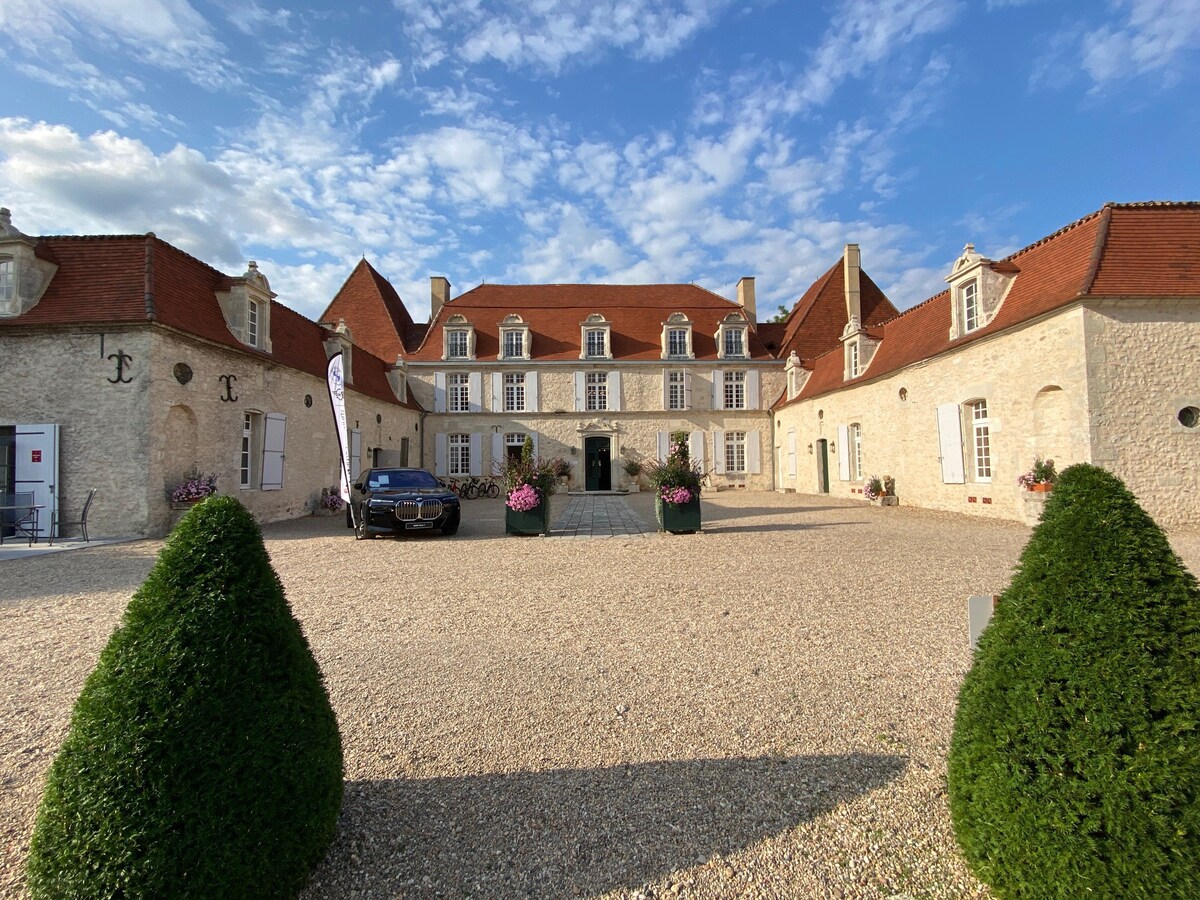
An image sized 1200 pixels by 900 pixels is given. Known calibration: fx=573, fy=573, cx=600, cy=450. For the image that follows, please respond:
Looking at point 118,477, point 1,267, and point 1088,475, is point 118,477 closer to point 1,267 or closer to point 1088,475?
point 1,267

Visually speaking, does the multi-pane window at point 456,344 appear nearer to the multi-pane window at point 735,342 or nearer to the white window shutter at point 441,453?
the white window shutter at point 441,453

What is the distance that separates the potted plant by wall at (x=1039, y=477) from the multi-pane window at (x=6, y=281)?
19448 millimetres

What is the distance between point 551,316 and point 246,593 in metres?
26.2

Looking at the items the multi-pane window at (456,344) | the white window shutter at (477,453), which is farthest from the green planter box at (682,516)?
the multi-pane window at (456,344)

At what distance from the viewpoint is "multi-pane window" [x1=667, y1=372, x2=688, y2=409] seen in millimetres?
25203

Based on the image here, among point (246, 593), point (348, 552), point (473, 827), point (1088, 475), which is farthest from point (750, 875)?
point (348, 552)

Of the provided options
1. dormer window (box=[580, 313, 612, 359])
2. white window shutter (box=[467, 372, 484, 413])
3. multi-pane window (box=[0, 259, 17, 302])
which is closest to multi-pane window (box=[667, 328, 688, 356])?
dormer window (box=[580, 313, 612, 359])

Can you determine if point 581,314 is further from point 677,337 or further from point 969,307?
point 969,307

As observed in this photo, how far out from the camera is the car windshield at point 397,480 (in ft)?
39.4

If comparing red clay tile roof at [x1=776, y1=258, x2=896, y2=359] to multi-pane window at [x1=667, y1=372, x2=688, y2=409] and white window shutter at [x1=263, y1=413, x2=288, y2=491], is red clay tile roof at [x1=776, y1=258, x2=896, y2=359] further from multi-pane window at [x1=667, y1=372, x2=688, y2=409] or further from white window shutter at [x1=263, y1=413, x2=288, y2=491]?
white window shutter at [x1=263, y1=413, x2=288, y2=491]

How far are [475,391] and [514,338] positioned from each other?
2953 mm

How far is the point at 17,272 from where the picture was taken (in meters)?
10.8

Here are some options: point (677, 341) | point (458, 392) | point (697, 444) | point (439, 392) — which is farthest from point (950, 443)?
point (439, 392)

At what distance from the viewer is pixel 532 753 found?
112 inches
